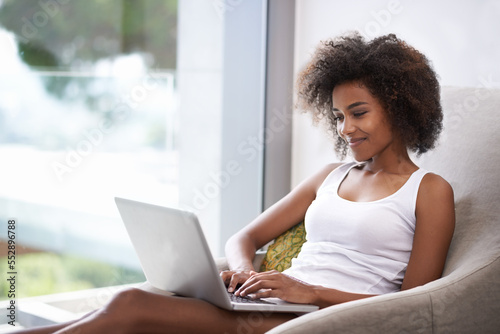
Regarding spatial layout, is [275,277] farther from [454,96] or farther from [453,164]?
[454,96]

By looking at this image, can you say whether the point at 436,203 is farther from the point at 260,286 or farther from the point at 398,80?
the point at 260,286

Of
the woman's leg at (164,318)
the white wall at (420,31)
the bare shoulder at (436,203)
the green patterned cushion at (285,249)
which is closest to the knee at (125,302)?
the woman's leg at (164,318)

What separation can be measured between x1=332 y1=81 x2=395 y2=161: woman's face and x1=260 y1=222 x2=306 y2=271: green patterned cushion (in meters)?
0.32

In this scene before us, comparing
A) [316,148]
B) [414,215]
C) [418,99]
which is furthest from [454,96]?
[316,148]

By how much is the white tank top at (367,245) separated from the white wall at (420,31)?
0.44 m

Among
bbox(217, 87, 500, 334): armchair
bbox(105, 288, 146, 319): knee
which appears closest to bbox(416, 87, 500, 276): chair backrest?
bbox(217, 87, 500, 334): armchair

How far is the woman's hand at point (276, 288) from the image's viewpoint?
4.71 feet

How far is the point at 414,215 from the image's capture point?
155 centimetres

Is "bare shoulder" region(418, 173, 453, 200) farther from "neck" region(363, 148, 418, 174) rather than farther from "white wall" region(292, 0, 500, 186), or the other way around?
"white wall" region(292, 0, 500, 186)

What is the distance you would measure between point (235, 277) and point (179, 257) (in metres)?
0.22

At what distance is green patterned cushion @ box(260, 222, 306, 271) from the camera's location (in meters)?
1.83

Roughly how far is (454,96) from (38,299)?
167 centimetres

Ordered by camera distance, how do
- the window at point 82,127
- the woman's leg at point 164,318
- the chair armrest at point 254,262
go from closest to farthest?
the woman's leg at point 164,318 < the chair armrest at point 254,262 < the window at point 82,127

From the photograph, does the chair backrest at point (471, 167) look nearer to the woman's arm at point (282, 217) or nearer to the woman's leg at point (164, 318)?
the woman's arm at point (282, 217)
